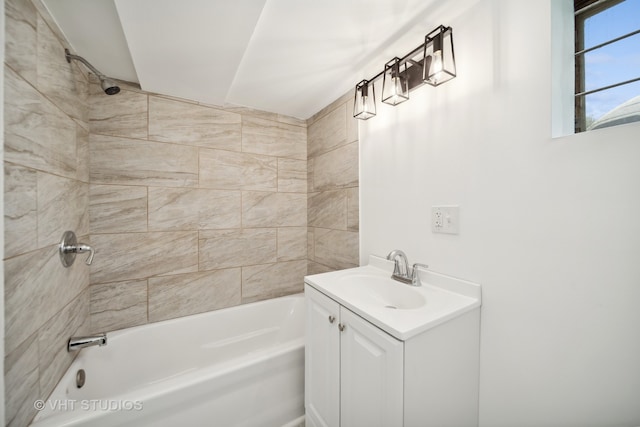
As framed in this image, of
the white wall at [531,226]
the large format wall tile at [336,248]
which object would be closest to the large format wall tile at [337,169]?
the large format wall tile at [336,248]

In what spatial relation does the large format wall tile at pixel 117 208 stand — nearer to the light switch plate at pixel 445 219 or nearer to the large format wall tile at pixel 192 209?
the large format wall tile at pixel 192 209

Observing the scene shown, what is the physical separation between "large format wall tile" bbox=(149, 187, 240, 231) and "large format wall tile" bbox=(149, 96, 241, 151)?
1.28 ft

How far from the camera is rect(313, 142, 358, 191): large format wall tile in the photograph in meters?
1.72

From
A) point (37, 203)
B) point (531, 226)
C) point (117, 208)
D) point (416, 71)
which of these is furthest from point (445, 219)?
point (117, 208)

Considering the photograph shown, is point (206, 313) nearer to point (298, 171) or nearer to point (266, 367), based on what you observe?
point (266, 367)

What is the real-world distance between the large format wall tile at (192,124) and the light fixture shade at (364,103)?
106 cm

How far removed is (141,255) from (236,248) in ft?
2.13

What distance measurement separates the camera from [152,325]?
5.43ft

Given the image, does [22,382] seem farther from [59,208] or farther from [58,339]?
[59,208]

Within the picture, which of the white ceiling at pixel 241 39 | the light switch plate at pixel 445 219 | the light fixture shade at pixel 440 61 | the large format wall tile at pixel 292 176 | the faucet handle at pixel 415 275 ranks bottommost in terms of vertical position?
the faucet handle at pixel 415 275

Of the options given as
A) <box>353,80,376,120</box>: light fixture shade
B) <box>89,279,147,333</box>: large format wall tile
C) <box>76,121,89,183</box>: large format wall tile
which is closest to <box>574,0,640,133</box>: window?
<box>353,80,376,120</box>: light fixture shade

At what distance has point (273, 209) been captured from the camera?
2.14m

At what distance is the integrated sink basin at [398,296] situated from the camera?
82 centimetres

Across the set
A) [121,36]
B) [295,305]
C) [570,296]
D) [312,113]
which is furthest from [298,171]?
[570,296]
